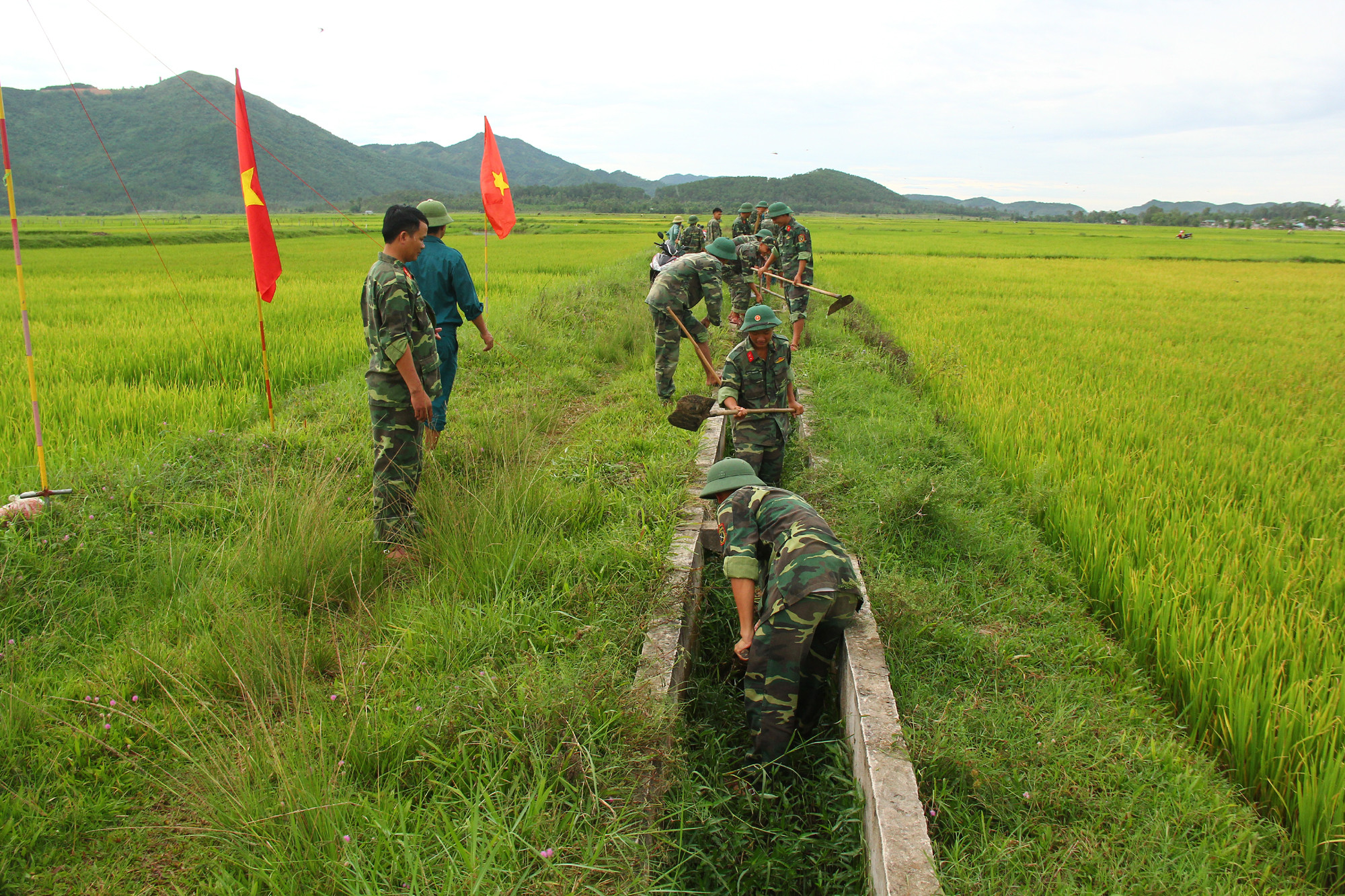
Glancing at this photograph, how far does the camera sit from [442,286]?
15.8 ft

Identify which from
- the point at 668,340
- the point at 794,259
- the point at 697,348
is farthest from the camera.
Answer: the point at 794,259

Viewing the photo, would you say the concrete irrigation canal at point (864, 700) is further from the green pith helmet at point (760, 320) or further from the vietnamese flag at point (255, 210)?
the vietnamese flag at point (255, 210)

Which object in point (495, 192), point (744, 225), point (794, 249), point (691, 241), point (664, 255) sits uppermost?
point (744, 225)

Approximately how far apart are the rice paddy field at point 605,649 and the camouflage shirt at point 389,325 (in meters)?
0.56

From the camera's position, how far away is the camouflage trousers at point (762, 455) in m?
4.37

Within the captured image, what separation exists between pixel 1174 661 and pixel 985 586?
2.85 feet

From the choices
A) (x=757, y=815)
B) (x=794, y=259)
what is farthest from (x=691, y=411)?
(x=794, y=259)

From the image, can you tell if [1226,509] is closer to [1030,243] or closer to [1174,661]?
[1174,661]

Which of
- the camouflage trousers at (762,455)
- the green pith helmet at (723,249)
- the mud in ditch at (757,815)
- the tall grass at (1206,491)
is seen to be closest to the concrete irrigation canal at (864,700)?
the mud in ditch at (757,815)

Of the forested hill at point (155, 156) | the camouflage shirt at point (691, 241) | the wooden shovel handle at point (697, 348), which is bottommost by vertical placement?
the wooden shovel handle at point (697, 348)

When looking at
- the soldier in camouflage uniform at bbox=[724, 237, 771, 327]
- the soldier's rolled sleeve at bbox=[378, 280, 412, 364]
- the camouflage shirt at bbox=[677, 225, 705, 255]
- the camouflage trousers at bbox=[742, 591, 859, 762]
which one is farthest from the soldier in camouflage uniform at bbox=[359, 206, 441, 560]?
the camouflage shirt at bbox=[677, 225, 705, 255]

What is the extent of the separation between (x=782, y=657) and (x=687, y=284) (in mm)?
4337

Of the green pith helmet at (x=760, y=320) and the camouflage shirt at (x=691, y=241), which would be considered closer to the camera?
the green pith helmet at (x=760, y=320)

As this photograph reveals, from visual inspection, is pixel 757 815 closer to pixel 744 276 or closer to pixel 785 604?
pixel 785 604
